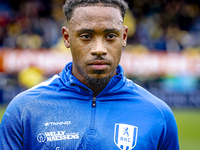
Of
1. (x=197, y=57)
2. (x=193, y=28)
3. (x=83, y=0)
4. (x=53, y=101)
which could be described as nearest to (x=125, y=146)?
(x=53, y=101)

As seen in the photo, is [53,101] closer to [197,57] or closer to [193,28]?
[197,57]

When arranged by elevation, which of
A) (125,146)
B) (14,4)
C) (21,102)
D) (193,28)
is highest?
(14,4)

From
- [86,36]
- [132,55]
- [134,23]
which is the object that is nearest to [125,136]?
[86,36]

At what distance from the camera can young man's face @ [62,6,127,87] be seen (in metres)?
2.32

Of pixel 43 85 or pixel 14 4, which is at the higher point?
pixel 14 4

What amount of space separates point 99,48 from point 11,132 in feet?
2.49

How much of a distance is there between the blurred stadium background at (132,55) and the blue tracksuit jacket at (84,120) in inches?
308

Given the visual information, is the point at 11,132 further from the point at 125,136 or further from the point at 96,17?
the point at 96,17

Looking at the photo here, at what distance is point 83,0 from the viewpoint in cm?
239

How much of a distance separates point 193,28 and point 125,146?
1250cm

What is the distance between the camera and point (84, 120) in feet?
7.71

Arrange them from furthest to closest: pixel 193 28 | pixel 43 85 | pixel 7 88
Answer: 1. pixel 193 28
2. pixel 7 88
3. pixel 43 85

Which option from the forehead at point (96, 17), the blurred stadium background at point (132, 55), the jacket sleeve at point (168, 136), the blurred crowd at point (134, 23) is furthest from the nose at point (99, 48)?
the blurred crowd at point (134, 23)

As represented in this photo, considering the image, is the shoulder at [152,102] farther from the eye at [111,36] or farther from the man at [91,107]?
the eye at [111,36]
